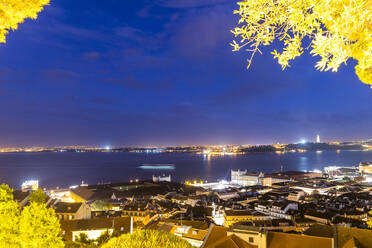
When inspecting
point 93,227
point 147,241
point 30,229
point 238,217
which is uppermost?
point 147,241

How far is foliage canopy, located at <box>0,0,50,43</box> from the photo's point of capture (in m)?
2.89

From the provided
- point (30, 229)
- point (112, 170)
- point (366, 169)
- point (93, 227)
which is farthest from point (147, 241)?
point (366, 169)

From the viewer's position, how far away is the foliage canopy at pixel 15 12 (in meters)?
2.89

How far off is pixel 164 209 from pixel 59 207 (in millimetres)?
13222

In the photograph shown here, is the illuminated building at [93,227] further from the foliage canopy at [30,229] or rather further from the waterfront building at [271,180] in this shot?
the waterfront building at [271,180]

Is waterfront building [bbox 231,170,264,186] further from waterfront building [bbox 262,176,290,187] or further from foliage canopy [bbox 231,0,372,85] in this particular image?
foliage canopy [bbox 231,0,372,85]

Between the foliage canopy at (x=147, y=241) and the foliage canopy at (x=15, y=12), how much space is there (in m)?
2.83

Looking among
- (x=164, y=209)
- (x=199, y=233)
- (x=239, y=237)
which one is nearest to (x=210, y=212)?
(x=164, y=209)

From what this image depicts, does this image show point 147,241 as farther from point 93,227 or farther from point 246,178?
point 246,178

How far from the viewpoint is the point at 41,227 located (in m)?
7.33

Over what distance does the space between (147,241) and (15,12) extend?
10.4 feet

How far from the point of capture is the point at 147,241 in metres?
3.40

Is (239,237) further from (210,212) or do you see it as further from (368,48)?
(210,212)

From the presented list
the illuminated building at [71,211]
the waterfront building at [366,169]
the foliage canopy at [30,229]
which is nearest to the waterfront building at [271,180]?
the waterfront building at [366,169]
